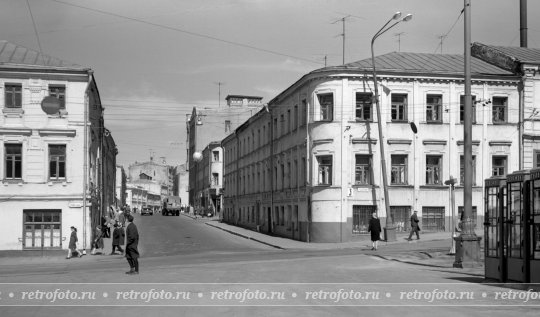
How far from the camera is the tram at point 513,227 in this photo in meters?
15.0

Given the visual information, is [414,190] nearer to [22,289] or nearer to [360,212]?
[360,212]

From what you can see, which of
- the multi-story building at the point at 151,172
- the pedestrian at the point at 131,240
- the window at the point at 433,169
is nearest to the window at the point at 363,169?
the window at the point at 433,169

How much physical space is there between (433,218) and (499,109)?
26.4ft

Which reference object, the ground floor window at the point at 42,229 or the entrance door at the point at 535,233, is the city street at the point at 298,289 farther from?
the ground floor window at the point at 42,229

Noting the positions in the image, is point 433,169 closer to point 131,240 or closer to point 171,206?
point 131,240

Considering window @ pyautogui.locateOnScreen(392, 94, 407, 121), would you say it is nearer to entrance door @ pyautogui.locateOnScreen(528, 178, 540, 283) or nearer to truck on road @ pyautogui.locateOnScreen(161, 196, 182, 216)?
entrance door @ pyautogui.locateOnScreen(528, 178, 540, 283)

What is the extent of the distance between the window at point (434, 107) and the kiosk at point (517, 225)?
83.1 feet

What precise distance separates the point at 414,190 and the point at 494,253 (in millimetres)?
23816

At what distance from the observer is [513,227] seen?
15.7 meters

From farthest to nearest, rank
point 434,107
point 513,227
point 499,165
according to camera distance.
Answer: point 499,165, point 434,107, point 513,227

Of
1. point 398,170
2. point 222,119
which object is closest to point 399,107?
point 398,170

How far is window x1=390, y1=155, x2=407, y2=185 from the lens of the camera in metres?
40.3

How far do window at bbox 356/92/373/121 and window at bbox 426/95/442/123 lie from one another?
375 cm

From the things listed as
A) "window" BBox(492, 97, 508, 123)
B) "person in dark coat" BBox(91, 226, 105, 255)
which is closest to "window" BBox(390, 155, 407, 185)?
"window" BBox(492, 97, 508, 123)
